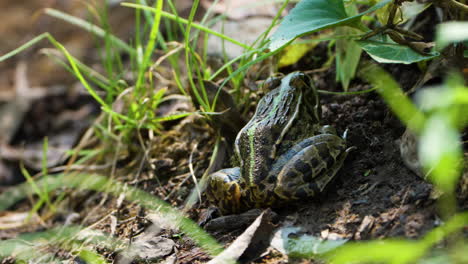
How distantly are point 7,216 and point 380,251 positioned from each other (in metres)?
4.41

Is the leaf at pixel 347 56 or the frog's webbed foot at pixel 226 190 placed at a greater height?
the leaf at pixel 347 56

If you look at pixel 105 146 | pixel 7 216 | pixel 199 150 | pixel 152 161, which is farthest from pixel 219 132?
pixel 7 216

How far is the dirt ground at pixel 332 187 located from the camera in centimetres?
263


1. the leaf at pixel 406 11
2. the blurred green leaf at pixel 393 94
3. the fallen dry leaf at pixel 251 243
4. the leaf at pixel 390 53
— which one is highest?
the leaf at pixel 406 11

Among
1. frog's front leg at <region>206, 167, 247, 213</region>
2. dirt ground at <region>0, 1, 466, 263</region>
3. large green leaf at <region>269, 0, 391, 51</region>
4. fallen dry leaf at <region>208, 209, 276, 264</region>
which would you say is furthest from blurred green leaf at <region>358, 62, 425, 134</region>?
frog's front leg at <region>206, 167, 247, 213</region>

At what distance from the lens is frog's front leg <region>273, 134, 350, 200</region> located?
2.96 metres

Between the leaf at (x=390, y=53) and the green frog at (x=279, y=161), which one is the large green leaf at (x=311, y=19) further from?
the green frog at (x=279, y=161)

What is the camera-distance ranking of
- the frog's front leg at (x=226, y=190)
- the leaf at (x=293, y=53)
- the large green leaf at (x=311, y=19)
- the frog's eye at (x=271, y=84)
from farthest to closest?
the leaf at (x=293, y=53), the frog's eye at (x=271, y=84), the frog's front leg at (x=226, y=190), the large green leaf at (x=311, y=19)

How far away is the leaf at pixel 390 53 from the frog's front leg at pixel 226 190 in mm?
1103

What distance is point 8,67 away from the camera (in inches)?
313

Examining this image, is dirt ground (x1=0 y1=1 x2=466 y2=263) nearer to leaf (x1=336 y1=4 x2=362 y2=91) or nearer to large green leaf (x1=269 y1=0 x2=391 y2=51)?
leaf (x1=336 y1=4 x2=362 y2=91)

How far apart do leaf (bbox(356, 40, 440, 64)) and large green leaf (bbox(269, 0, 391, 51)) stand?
177 mm

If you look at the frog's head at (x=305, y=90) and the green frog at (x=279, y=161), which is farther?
the frog's head at (x=305, y=90)

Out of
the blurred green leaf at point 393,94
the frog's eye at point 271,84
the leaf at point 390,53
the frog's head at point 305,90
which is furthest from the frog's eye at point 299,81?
the leaf at point 390,53
